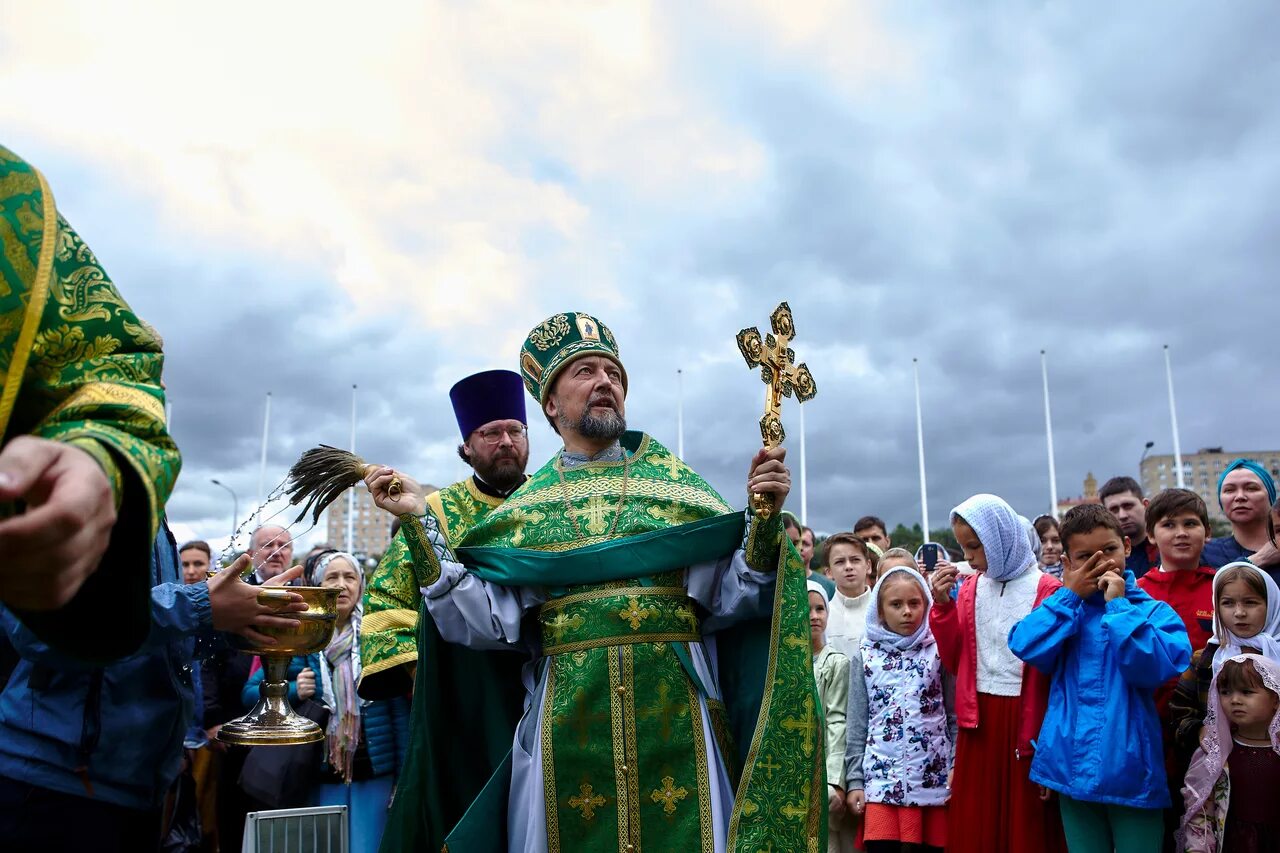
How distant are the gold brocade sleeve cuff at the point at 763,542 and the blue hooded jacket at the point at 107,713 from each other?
6.39ft

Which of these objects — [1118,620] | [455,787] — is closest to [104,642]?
[455,787]

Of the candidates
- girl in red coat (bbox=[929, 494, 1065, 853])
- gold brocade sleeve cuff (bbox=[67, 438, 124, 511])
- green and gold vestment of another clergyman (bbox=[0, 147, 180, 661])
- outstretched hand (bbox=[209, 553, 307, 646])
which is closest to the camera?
gold brocade sleeve cuff (bbox=[67, 438, 124, 511])

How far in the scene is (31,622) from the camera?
1.56 m

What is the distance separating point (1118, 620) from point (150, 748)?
4127 millimetres

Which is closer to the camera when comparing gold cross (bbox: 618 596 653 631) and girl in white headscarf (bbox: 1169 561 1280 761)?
gold cross (bbox: 618 596 653 631)

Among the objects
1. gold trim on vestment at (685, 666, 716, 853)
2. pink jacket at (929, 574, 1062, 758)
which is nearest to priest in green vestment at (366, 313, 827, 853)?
gold trim on vestment at (685, 666, 716, 853)

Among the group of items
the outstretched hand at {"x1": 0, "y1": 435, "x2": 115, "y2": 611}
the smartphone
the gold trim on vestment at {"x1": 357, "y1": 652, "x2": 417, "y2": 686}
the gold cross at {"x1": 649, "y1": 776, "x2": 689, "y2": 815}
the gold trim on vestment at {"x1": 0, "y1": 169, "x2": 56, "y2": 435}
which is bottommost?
the gold cross at {"x1": 649, "y1": 776, "x2": 689, "y2": 815}

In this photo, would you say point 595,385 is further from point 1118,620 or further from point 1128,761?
point 1128,761

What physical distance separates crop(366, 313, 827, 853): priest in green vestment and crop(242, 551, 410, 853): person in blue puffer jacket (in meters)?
1.82

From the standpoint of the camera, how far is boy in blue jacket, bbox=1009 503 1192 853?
4.70 metres

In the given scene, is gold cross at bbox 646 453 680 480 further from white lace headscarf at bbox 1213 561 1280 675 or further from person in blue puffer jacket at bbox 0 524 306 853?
white lace headscarf at bbox 1213 561 1280 675

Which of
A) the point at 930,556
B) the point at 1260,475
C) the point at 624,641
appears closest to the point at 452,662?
the point at 624,641

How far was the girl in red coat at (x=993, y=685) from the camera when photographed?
5.16 m

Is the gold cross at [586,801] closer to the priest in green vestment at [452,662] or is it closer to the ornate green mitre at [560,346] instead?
the priest in green vestment at [452,662]
